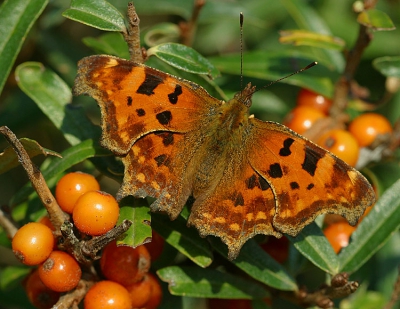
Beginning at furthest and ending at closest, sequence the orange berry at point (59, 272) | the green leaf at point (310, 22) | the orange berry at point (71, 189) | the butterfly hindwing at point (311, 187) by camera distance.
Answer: the green leaf at point (310, 22) < the butterfly hindwing at point (311, 187) < the orange berry at point (71, 189) < the orange berry at point (59, 272)

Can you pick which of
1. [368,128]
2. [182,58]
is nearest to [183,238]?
[182,58]

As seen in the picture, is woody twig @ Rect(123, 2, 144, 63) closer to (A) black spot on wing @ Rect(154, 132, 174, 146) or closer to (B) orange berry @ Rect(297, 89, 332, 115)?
(A) black spot on wing @ Rect(154, 132, 174, 146)

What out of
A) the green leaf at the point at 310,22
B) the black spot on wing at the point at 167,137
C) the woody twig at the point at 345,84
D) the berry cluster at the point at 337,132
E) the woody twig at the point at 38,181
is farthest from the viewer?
the green leaf at the point at 310,22

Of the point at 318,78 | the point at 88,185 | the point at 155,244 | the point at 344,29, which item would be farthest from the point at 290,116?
the point at 344,29

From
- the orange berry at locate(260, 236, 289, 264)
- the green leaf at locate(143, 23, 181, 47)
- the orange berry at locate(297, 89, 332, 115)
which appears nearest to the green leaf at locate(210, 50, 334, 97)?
the orange berry at locate(297, 89, 332, 115)

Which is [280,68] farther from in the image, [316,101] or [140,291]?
[140,291]

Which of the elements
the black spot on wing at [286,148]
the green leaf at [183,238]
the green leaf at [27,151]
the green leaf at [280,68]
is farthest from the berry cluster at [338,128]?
the green leaf at [27,151]

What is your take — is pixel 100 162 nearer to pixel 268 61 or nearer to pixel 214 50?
pixel 268 61

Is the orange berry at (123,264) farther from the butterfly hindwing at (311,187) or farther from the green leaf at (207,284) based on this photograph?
the butterfly hindwing at (311,187)
